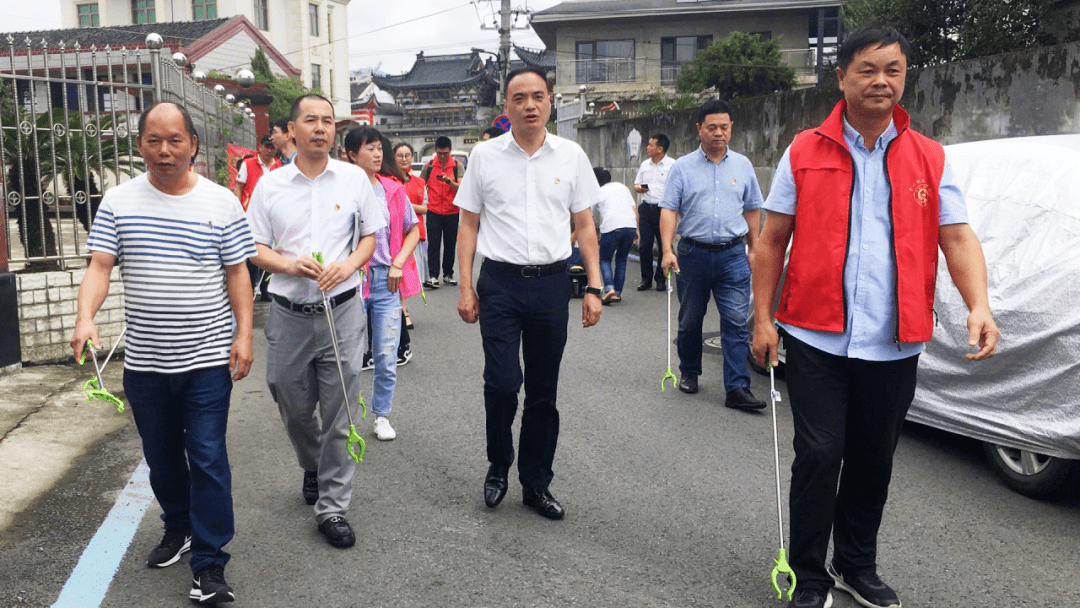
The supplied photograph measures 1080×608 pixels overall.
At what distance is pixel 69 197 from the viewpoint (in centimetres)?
786

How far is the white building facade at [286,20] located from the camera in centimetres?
5016

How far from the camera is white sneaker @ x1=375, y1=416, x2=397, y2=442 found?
5.55 m

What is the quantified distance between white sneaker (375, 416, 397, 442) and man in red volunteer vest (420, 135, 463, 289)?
6.52 metres

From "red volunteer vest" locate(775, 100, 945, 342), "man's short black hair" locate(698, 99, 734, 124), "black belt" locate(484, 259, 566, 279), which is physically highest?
"man's short black hair" locate(698, 99, 734, 124)

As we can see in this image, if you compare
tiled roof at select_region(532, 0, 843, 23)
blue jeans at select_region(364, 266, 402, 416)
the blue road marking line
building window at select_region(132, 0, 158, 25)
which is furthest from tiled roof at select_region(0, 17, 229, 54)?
the blue road marking line

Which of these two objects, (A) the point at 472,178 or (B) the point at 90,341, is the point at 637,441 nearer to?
(A) the point at 472,178

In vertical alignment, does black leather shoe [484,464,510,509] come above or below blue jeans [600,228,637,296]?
below

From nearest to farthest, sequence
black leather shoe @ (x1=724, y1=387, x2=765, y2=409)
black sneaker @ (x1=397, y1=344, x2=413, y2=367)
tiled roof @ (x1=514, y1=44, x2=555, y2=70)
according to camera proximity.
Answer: black leather shoe @ (x1=724, y1=387, x2=765, y2=409) → black sneaker @ (x1=397, y1=344, x2=413, y2=367) → tiled roof @ (x1=514, y1=44, x2=555, y2=70)

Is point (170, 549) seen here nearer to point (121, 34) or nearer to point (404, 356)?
point (404, 356)

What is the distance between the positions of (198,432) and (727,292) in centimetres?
385

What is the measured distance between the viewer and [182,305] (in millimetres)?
3414

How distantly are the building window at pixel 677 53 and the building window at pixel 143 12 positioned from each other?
28852 millimetres

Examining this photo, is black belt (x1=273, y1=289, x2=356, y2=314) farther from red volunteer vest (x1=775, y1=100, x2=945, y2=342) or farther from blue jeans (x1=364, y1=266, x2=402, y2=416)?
red volunteer vest (x1=775, y1=100, x2=945, y2=342)

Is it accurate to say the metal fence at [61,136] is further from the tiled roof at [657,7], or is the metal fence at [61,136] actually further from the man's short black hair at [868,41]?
the tiled roof at [657,7]
